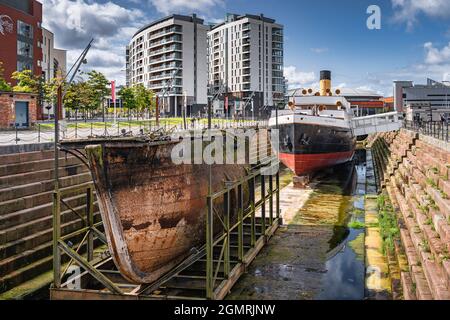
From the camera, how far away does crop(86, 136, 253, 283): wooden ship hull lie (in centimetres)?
966

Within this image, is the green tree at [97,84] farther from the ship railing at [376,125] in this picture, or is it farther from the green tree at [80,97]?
the ship railing at [376,125]

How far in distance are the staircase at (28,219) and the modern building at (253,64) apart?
73.4m

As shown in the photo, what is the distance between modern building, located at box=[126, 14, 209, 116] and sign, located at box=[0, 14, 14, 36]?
Result: 31563 mm

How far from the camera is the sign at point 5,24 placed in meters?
47.4

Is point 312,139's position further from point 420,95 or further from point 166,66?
point 420,95

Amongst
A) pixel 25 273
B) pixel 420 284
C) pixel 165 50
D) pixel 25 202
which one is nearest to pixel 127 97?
pixel 165 50

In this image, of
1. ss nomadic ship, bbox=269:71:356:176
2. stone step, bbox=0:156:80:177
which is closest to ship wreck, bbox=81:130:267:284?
stone step, bbox=0:156:80:177

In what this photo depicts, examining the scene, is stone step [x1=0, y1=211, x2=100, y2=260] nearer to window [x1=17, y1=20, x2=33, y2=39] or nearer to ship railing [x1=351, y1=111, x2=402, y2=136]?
ship railing [x1=351, y1=111, x2=402, y2=136]

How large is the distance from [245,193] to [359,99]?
113307 millimetres

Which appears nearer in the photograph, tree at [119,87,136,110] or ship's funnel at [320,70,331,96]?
ship's funnel at [320,70,331,96]

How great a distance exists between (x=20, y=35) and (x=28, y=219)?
4500 cm

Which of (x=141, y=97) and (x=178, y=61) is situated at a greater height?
(x=178, y=61)

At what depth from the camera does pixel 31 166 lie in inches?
607
